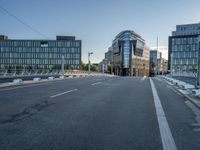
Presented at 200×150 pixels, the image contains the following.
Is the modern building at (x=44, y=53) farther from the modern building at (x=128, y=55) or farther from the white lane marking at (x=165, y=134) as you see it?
the white lane marking at (x=165, y=134)

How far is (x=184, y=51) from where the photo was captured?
115 meters

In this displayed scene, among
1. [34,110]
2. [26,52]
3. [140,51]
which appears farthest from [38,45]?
[34,110]

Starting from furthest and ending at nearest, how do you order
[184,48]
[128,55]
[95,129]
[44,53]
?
[44,53] → [128,55] → [184,48] → [95,129]

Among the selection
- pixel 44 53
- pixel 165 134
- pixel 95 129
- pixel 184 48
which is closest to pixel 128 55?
pixel 184 48

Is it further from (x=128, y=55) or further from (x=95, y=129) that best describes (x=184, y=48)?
(x=95, y=129)

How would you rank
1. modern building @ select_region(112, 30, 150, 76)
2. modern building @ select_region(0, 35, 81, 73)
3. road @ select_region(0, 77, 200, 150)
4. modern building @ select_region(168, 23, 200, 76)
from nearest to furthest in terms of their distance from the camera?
road @ select_region(0, 77, 200, 150), modern building @ select_region(168, 23, 200, 76), modern building @ select_region(112, 30, 150, 76), modern building @ select_region(0, 35, 81, 73)

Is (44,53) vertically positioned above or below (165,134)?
above

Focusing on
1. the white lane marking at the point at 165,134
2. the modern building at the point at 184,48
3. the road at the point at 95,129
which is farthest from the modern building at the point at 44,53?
the white lane marking at the point at 165,134

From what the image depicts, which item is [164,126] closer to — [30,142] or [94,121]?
[94,121]

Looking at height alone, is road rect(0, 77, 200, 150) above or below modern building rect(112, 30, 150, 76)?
below

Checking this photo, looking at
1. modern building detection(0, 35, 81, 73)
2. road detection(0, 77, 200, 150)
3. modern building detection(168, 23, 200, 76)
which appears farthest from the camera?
modern building detection(0, 35, 81, 73)

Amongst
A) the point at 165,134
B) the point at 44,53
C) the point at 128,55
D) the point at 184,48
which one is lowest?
the point at 165,134

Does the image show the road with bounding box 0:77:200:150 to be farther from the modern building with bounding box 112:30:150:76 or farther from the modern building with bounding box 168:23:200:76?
the modern building with bounding box 112:30:150:76

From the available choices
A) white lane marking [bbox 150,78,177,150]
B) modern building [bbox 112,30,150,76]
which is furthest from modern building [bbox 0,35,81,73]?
white lane marking [bbox 150,78,177,150]
